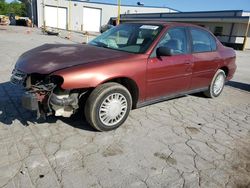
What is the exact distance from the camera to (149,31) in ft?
14.9

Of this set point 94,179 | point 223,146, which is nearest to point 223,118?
point 223,146

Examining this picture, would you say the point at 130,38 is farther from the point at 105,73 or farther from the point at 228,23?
the point at 228,23

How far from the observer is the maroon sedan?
3433 millimetres

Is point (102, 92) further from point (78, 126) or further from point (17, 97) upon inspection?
point (17, 97)

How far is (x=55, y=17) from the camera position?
41344mm

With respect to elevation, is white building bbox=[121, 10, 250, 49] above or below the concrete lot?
above

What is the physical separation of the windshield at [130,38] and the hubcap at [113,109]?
0.88 m

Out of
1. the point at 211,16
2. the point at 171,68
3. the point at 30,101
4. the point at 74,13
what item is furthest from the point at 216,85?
the point at 74,13

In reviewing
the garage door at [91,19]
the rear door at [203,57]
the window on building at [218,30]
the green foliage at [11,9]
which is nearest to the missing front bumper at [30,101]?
the rear door at [203,57]

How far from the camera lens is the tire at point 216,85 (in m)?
5.93

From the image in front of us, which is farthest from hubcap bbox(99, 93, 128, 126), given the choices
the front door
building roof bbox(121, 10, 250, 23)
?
building roof bbox(121, 10, 250, 23)

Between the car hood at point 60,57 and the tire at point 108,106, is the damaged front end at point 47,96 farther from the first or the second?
the tire at point 108,106

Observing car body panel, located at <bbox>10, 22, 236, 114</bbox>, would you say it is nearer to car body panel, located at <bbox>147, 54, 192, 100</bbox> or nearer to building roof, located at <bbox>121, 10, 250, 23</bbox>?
car body panel, located at <bbox>147, 54, 192, 100</bbox>

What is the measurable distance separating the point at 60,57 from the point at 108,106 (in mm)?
998
